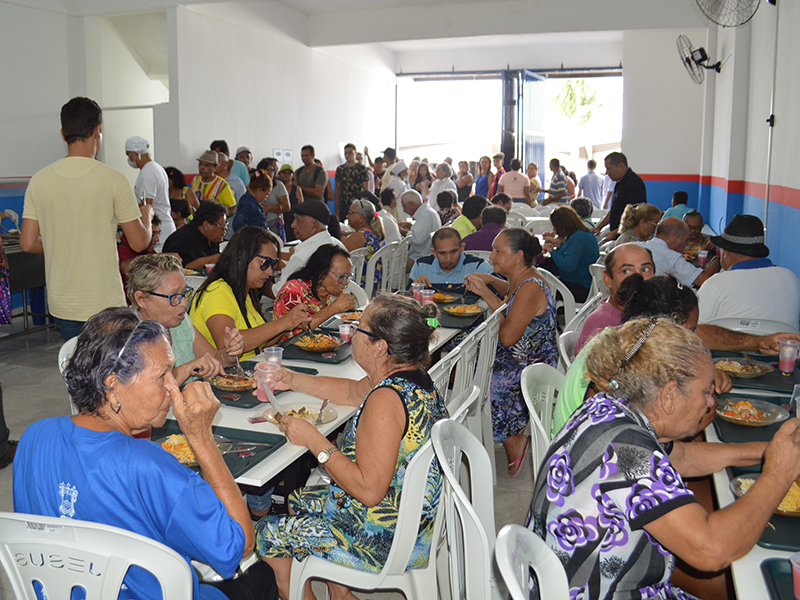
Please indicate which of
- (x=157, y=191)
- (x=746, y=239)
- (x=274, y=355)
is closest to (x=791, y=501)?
(x=274, y=355)

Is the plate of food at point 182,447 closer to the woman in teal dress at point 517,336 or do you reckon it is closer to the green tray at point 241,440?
the green tray at point 241,440

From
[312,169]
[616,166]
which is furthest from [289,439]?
[312,169]

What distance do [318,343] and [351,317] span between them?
675mm

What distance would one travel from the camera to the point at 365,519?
1.77m

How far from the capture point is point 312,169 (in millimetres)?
9406

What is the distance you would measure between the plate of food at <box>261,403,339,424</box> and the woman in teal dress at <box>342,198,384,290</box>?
3.46 m

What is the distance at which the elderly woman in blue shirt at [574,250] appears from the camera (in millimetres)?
5203

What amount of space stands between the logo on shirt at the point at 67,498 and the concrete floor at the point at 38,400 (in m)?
1.00

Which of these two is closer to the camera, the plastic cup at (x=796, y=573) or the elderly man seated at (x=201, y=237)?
the plastic cup at (x=796, y=573)

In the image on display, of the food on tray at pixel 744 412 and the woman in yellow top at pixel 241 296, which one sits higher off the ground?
the woman in yellow top at pixel 241 296

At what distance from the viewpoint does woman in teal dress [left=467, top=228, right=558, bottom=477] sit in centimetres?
323

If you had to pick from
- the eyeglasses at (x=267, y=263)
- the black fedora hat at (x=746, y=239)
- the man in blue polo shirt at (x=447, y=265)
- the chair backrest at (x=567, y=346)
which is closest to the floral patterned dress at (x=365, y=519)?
the chair backrest at (x=567, y=346)

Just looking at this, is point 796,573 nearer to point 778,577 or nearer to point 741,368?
point 778,577

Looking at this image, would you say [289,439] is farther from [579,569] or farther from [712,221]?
[712,221]
